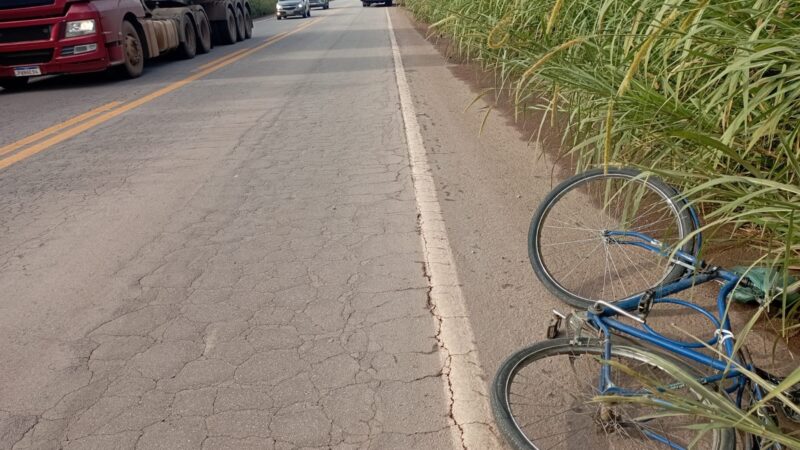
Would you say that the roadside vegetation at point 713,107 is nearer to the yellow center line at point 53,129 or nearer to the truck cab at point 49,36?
the yellow center line at point 53,129

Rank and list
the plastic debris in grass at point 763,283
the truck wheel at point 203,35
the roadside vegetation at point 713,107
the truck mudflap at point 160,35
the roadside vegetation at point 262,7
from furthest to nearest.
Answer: the roadside vegetation at point 262,7, the truck wheel at point 203,35, the truck mudflap at point 160,35, the roadside vegetation at point 713,107, the plastic debris in grass at point 763,283

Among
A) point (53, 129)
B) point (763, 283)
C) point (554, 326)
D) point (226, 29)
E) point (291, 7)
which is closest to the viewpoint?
point (763, 283)

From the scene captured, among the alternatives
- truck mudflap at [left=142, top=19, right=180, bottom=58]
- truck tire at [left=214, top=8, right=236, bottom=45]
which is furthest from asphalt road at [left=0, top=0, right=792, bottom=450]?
truck tire at [left=214, top=8, right=236, bottom=45]

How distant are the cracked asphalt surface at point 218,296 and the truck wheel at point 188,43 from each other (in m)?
8.40

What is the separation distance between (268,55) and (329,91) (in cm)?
584

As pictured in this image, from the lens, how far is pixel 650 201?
11.5 ft

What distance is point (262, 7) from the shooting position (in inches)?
1697

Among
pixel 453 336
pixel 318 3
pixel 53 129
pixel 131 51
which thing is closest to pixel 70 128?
pixel 53 129

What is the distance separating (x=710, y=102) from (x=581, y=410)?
5.43ft

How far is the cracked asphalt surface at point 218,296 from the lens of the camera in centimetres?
256

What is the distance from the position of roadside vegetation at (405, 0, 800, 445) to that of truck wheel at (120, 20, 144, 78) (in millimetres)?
9210

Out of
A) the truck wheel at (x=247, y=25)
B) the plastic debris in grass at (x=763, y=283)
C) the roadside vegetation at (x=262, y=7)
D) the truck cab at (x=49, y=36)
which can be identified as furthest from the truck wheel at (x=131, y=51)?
the roadside vegetation at (x=262, y=7)

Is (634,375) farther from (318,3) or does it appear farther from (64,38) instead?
(318,3)

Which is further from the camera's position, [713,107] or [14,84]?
[14,84]
